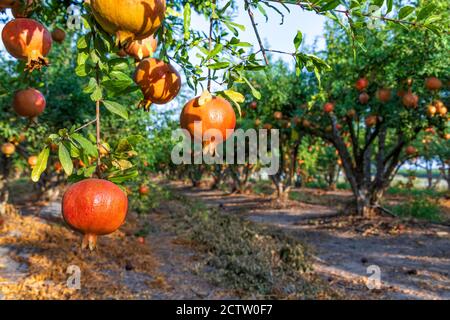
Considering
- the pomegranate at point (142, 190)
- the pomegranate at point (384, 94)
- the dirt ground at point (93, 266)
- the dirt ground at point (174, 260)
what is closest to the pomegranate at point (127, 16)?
the dirt ground at point (93, 266)

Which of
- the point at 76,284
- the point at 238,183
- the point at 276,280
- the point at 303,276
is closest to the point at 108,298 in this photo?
the point at 76,284

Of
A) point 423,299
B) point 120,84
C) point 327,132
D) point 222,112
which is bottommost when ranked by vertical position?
point 423,299

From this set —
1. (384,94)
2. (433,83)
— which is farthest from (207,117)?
(384,94)

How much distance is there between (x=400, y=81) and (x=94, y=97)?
781cm

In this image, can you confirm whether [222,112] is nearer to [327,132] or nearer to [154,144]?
[154,144]

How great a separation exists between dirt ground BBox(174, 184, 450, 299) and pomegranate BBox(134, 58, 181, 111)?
5.63 meters

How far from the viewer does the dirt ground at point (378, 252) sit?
625cm

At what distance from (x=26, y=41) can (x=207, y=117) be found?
35.5 inches

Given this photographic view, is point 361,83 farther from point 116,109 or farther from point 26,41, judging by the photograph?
point 116,109

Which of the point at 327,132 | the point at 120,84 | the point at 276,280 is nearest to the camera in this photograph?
the point at 120,84

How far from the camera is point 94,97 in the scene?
42.6 inches

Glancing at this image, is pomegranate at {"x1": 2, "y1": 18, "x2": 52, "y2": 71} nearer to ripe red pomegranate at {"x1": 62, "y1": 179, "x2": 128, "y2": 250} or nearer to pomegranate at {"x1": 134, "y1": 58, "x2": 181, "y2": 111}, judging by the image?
pomegranate at {"x1": 134, "y1": 58, "x2": 181, "y2": 111}

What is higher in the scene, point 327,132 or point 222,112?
point 327,132

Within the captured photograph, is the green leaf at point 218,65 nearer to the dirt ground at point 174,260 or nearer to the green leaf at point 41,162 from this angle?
the green leaf at point 41,162
